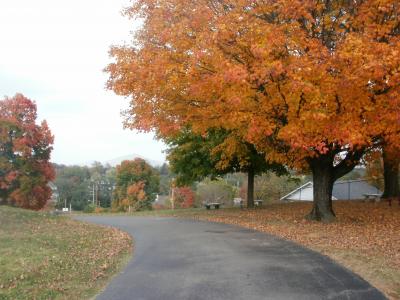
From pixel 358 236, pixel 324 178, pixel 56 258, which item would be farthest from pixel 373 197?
pixel 56 258

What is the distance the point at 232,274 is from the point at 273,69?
20.7 ft

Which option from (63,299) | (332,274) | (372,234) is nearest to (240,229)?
(372,234)

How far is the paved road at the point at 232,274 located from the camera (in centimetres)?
702

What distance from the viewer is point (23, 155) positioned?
44.8m

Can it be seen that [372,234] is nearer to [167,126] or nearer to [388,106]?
[388,106]

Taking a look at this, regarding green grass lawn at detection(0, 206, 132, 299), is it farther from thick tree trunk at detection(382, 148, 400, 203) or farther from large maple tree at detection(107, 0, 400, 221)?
thick tree trunk at detection(382, 148, 400, 203)

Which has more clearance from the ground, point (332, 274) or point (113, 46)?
point (113, 46)

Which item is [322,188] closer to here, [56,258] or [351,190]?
[56,258]

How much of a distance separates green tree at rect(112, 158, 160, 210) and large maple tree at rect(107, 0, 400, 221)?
159ft

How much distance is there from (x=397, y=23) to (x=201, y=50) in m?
6.05

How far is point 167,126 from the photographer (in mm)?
16375

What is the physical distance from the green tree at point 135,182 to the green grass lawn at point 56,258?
1851 inches

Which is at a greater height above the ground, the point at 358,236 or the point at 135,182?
the point at 135,182

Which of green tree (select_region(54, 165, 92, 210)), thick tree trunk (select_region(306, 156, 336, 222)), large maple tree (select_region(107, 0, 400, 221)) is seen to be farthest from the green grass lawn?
green tree (select_region(54, 165, 92, 210))
